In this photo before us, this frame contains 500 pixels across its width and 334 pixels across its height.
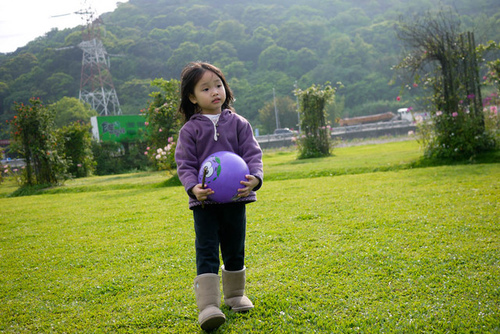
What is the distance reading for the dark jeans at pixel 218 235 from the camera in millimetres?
2902

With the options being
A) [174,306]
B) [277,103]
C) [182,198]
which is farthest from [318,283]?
[277,103]

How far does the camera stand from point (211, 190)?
2812 mm

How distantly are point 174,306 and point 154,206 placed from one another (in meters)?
5.12

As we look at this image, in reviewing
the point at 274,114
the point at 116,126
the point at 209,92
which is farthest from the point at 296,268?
the point at 274,114

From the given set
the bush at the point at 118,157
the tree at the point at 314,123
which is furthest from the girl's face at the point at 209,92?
the bush at the point at 118,157

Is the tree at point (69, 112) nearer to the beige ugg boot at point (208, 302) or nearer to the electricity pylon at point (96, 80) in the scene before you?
the electricity pylon at point (96, 80)

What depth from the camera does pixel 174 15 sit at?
Result: 119438 millimetres

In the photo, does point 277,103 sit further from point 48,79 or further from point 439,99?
point 439,99

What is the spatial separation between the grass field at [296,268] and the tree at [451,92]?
158 inches

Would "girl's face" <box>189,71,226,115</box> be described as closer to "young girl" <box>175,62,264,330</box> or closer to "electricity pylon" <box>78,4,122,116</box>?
"young girl" <box>175,62,264,330</box>

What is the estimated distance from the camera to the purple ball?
2830 mm

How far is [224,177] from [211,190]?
0.40ft

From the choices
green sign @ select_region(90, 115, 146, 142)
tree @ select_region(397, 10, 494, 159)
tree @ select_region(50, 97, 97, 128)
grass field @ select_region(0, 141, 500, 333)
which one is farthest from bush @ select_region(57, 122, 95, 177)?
tree @ select_region(50, 97, 97, 128)

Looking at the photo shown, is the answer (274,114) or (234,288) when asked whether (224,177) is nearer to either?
(234,288)
